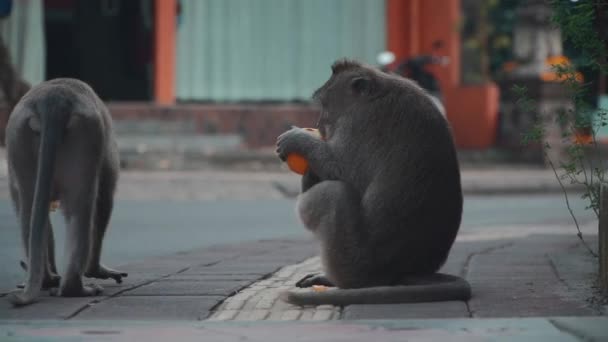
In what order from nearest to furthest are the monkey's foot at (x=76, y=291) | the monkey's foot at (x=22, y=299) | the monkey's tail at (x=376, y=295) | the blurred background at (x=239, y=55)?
the monkey's tail at (x=376, y=295)
the monkey's foot at (x=22, y=299)
the monkey's foot at (x=76, y=291)
the blurred background at (x=239, y=55)

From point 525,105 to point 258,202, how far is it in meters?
9.00

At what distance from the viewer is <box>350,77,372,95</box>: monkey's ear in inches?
263

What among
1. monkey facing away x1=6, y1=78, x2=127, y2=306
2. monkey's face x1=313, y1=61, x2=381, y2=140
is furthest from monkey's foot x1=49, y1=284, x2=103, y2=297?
monkey's face x1=313, y1=61, x2=381, y2=140

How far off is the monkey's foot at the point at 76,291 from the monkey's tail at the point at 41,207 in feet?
0.55

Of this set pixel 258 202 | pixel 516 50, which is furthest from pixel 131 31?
pixel 516 50

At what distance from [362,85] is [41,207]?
1.80 metres

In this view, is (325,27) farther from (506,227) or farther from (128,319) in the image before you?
(128,319)

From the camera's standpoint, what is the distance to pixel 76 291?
21.9ft

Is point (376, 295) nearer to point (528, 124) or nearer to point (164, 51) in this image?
point (528, 124)

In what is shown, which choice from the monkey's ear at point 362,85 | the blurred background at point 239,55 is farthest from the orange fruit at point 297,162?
the blurred background at point 239,55

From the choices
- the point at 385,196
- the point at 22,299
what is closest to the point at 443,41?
the point at 385,196

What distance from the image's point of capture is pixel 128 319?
601cm

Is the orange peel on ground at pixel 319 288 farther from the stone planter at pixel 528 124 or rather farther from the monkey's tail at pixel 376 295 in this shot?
the stone planter at pixel 528 124

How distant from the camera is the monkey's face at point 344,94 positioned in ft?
21.8
